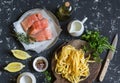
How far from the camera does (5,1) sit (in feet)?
7.66

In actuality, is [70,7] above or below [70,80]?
above

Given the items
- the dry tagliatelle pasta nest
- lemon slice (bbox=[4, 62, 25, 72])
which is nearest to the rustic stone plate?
the dry tagliatelle pasta nest

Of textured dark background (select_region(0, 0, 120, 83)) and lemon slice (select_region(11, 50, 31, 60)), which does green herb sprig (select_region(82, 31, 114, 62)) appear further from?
lemon slice (select_region(11, 50, 31, 60))

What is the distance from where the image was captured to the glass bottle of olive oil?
2246 millimetres

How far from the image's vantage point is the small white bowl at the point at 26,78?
7.40ft

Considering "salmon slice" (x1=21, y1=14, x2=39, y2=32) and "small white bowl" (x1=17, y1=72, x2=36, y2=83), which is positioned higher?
"salmon slice" (x1=21, y1=14, x2=39, y2=32)

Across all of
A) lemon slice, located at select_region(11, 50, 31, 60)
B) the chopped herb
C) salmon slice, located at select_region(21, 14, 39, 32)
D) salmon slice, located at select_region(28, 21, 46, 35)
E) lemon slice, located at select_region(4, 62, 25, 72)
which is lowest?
the chopped herb

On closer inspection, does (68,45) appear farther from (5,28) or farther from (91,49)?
(5,28)

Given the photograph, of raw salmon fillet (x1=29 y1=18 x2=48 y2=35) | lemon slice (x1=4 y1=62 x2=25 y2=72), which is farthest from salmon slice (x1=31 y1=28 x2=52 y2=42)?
lemon slice (x1=4 y1=62 x2=25 y2=72)

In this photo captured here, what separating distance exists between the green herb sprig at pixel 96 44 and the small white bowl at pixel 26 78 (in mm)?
254

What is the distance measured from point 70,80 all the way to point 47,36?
21cm

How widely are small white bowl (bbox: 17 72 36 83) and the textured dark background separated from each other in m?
0.03

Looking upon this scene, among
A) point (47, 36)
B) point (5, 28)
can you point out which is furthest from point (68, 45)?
point (5, 28)

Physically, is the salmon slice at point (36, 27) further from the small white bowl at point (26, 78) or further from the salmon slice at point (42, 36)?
the small white bowl at point (26, 78)
